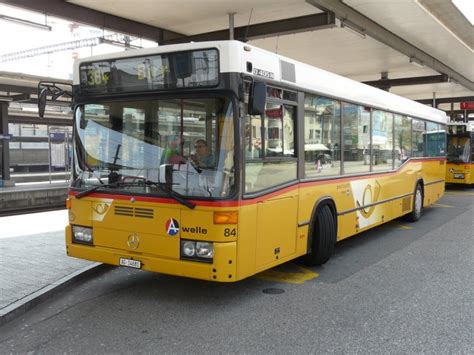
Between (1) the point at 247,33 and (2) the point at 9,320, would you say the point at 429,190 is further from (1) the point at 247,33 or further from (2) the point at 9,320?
(2) the point at 9,320

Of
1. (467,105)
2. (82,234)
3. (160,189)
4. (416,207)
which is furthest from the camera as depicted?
(467,105)

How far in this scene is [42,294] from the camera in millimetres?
5441

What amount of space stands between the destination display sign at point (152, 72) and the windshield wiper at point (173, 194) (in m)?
→ 1.04

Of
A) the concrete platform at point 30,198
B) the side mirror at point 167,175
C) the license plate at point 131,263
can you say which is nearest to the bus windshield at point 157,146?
the side mirror at point 167,175

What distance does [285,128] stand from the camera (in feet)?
19.3

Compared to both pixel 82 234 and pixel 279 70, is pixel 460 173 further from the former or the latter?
pixel 82 234

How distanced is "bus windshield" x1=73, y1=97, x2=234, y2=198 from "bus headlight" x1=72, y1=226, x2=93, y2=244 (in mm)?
516

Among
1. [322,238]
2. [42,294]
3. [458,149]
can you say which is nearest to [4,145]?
[42,294]

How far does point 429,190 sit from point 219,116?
915cm

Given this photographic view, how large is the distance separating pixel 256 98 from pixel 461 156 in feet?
60.8

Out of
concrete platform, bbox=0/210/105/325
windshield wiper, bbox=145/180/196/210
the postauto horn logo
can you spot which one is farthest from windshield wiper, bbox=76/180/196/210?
concrete platform, bbox=0/210/105/325

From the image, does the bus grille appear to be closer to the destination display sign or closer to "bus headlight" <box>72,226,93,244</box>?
"bus headlight" <box>72,226,93,244</box>

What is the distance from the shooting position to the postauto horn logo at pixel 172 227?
199 inches

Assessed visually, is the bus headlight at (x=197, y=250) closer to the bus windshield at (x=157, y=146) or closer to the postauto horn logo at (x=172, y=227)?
the postauto horn logo at (x=172, y=227)
